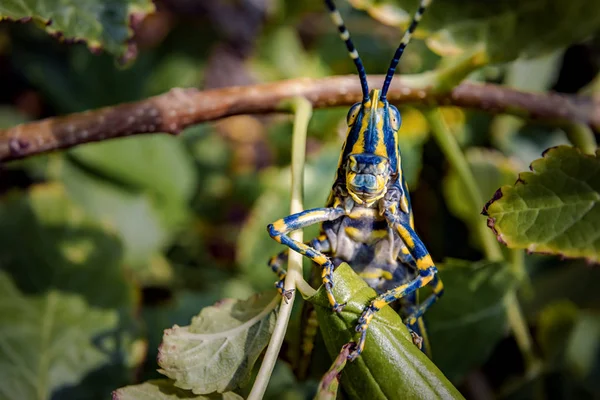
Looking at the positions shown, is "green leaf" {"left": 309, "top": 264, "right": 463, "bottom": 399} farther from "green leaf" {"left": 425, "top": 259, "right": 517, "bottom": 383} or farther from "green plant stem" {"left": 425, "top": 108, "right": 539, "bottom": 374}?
"green plant stem" {"left": 425, "top": 108, "right": 539, "bottom": 374}

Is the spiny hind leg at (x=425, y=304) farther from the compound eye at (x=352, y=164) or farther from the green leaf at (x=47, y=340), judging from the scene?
the green leaf at (x=47, y=340)

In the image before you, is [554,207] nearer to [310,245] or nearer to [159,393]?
[310,245]

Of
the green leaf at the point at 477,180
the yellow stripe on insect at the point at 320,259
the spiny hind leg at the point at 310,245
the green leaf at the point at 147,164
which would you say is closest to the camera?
the yellow stripe on insect at the point at 320,259

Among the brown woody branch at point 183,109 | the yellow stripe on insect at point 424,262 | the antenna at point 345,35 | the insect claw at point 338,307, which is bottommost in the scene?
the insect claw at point 338,307

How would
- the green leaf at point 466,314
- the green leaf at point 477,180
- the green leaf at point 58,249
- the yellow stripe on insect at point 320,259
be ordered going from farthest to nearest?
1. the green leaf at point 477,180
2. the green leaf at point 58,249
3. the green leaf at point 466,314
4. the yellow stripe on insect at point 320,259

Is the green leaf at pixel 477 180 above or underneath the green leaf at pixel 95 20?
underneath

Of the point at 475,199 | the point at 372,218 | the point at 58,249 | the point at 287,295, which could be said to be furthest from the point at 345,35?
the point at 58,249

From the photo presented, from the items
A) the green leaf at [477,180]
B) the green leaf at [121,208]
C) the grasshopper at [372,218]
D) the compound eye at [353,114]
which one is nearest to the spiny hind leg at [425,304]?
the grasshopper at [372,218]
